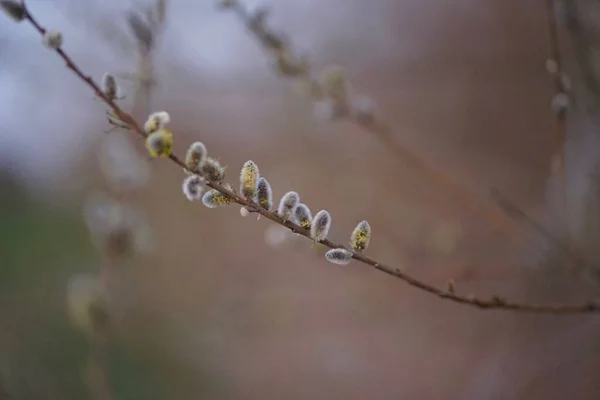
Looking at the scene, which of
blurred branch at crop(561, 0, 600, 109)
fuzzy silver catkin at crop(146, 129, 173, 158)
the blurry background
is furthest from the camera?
the blurry background

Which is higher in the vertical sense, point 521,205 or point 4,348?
point 521,205

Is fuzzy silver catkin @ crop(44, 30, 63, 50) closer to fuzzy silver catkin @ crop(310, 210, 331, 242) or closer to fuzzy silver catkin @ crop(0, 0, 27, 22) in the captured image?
fuzzy silver catkin @ crop(0, 0, 27, 22)

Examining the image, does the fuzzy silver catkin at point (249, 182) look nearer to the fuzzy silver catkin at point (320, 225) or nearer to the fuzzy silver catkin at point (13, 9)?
the fuzzy silver catkin at point (320, 225)

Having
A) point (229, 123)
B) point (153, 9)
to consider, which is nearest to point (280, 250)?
point (229, 123)

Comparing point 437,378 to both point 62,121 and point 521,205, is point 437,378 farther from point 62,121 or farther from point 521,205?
point 62,121

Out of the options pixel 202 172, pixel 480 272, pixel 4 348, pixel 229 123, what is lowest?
pixel 4 348

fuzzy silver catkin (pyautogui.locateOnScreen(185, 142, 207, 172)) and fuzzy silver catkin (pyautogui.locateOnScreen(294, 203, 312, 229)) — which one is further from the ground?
fuzzy silver catkin (pyautogui.locateOnScreen(294, 203, 312, 229))

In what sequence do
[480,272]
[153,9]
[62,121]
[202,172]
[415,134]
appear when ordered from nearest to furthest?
[202,172], [153,9], [480,272], [415,134], [62,121]

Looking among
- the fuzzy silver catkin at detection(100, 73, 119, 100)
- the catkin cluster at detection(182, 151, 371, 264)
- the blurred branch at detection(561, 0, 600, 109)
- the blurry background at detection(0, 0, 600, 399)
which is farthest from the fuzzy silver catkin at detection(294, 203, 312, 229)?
the blurry background at detection(0, 0, 600, 399)
